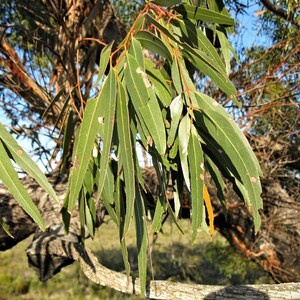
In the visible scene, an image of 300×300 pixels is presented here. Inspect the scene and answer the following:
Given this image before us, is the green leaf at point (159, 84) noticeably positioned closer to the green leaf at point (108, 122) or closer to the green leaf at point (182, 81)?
the green leaf at point (182, 81)

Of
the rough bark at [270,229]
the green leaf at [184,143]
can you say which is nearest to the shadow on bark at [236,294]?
the green leaf at [184,143]

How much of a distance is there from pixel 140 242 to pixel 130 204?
265 mm

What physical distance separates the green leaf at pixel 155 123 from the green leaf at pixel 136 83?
0.02 metres

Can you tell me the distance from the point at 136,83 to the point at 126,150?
0.67ft

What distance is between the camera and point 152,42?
4.68ft

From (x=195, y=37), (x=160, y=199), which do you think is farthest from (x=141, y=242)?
(x=195, y=37)

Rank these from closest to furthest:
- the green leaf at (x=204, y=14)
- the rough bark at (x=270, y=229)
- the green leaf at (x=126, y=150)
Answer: the green leaf at (x=126, y=150) → the green leaf at (x=204, y=14) → the rough bark at (x=270, y=229)

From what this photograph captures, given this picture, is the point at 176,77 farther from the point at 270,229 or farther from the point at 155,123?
the point at 270,229

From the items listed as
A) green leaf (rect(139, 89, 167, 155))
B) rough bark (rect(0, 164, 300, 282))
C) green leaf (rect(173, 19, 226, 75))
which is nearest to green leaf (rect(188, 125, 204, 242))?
green leaf (rect(139, 89, 167, 155))

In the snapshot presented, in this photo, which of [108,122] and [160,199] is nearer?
[108,122]

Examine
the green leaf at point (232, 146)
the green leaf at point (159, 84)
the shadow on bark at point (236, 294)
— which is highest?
the green leaf at point (159, 84)

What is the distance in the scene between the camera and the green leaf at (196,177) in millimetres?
1361

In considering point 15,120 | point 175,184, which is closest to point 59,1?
point 15,120

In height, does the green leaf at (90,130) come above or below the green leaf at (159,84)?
below
